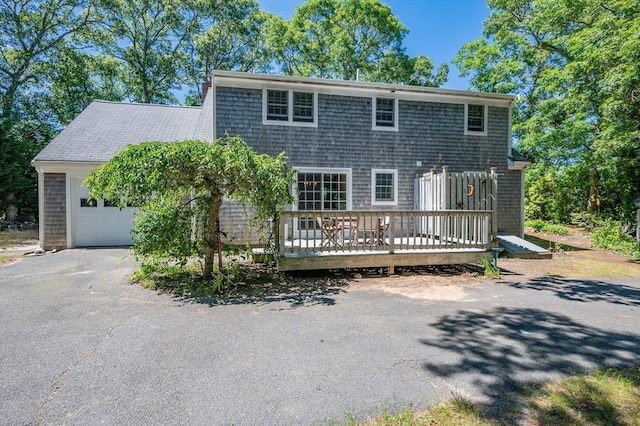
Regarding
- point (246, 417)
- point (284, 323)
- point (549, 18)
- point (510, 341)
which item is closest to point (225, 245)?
point (284, 323)

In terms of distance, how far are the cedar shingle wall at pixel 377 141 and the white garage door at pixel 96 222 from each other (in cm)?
480

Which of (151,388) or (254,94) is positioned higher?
(254,94)

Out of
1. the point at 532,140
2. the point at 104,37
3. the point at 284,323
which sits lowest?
the point at 284,323

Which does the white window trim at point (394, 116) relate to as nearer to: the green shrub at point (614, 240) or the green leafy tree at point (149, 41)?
the green shrub at point (614, 240)

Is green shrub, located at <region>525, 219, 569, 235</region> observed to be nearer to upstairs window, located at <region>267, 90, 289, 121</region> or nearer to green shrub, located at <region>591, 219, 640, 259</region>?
green shrub, located at <region>591, 219, 640, 259</region>

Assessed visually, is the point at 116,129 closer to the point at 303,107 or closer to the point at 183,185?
the point at 303,107

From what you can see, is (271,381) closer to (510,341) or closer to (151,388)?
(151,388)

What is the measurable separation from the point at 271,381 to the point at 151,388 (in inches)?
39.8

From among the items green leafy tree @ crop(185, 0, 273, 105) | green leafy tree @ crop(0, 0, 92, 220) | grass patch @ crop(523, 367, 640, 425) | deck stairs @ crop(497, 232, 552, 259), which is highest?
green leafy tree @ crop(185, 0, 273, 105)

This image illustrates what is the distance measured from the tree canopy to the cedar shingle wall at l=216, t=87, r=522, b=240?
2968 mm

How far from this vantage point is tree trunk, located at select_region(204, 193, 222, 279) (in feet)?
20.7

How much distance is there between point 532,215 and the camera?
18125mm

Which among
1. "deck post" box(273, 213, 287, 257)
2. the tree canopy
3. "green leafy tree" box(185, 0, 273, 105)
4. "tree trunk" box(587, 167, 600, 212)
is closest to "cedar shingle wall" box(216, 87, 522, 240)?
the tree canopy

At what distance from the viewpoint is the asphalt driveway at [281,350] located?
2609mm
